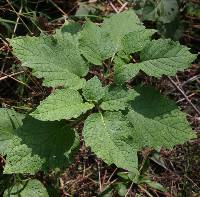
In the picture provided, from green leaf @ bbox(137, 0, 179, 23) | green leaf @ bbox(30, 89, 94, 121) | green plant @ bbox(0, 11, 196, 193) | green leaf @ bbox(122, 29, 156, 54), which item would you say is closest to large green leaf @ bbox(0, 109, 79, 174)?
green plant @ bbox(0, 11, 196, 193)

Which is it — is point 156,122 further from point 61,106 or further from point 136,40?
point 61,106

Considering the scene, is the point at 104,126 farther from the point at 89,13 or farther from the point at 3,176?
the point at 89,13

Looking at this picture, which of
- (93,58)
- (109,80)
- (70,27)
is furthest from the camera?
(109,80)

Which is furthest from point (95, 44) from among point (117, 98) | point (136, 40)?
point (117, 98)

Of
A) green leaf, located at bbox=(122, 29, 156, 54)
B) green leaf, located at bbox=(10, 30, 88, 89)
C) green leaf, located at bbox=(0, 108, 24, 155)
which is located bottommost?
green leaf, located at bbox=(0, 108, 24, 155)

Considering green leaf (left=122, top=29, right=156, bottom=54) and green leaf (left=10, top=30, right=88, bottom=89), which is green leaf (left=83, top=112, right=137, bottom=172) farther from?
green leaf (left=122, top=29, right=156, bottom=54)

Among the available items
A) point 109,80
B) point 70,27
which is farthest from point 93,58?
point 109,80

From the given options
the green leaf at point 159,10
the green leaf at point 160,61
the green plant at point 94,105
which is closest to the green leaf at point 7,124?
the green plant at point 94,105
